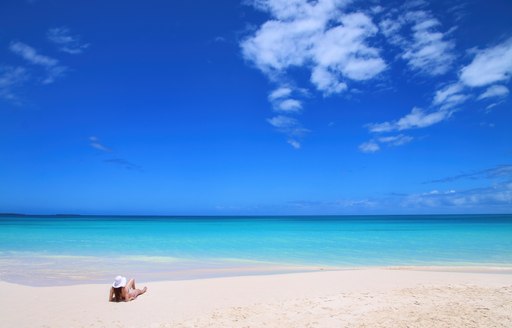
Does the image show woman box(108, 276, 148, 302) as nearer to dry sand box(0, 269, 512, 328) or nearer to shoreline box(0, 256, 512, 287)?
dry sand box(0, 269, 512, 328)

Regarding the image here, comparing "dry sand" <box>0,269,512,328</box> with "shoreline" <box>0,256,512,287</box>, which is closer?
"dry sand" <box>0,269,512,328</box>

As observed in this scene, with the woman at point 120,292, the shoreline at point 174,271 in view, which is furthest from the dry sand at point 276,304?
the shoreline at point 174,271

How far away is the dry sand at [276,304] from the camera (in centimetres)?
612

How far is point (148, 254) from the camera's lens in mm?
17000

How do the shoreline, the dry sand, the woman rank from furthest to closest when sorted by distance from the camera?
1. the shoreline
2. the woman
3. the dry sand

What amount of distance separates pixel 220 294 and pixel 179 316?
5.94ft

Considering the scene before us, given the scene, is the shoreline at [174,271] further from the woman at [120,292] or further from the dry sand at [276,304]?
the woman at [120,292]

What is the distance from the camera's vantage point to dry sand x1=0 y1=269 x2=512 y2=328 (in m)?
6.12

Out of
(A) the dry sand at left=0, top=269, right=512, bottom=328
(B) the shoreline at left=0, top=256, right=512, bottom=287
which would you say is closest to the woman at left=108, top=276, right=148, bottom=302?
(A) the dry sand at left=0, top=269, right=512, bottom=328

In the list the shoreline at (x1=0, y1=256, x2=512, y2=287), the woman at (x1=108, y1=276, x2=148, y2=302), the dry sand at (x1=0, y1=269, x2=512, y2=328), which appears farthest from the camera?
the shoreline at (x1=0, y1=256, x2=512, y2=287)

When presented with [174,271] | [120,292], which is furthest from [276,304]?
[174,271]

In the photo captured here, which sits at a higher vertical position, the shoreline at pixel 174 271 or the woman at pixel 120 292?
the woman at pixel 120 292

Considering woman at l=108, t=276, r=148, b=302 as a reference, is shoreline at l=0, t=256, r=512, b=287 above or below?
below

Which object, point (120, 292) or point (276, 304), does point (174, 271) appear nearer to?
point (120, 292)
